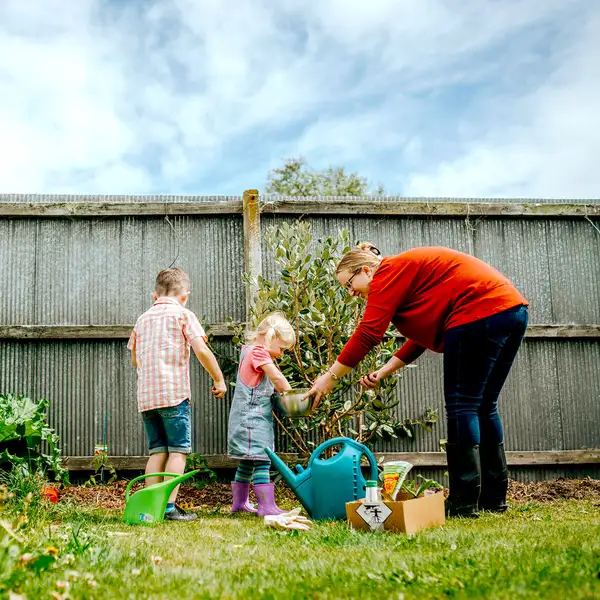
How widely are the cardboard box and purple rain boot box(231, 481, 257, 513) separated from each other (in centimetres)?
110

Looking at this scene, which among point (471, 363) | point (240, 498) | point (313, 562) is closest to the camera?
point (313, 562)

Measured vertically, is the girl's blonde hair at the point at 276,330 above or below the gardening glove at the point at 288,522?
above

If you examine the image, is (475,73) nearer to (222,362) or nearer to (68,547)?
(222,362)

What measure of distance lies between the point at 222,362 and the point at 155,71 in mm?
2586

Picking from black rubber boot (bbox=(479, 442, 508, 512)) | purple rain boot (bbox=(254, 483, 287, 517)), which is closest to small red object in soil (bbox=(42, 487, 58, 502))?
purple rain boot (bbox=(254, 483, 287, 517))

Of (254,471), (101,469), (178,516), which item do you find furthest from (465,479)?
(101,469)

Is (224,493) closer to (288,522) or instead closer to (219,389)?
(219,389)

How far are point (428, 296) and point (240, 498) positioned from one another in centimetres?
165

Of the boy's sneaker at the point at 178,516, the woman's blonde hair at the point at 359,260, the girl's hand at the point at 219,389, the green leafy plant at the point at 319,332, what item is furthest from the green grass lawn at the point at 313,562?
the green leafy plant at the point at 319,332

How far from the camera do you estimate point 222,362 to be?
14.9 feet

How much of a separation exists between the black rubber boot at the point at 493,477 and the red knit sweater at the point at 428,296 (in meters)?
0.67

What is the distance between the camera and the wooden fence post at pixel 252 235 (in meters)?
4.64

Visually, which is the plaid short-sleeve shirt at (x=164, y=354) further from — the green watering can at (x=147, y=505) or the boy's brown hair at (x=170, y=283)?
the green watering can at (x=147, y=505)

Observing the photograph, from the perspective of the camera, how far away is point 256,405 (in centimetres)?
373
